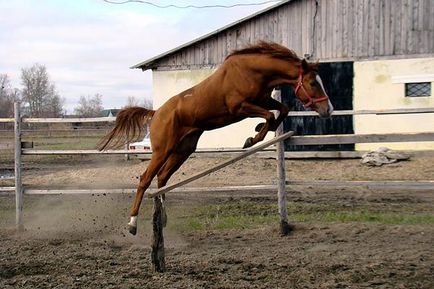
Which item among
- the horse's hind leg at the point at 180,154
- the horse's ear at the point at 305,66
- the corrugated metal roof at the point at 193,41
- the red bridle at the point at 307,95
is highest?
the corrugated metal roof at the point at 193,41

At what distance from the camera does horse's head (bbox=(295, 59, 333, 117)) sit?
18.5 feet

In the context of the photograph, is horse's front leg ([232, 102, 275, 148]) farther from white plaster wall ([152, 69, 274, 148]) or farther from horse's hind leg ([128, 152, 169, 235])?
white plaster wall ([152, 69, 274, 148])

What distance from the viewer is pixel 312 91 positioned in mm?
5637

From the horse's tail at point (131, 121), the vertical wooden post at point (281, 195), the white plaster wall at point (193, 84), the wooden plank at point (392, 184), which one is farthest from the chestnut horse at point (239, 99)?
the white plaster wall at point (193, 84)

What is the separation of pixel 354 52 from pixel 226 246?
404 inches

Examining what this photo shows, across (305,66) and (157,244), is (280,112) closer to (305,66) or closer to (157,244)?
(305,66)

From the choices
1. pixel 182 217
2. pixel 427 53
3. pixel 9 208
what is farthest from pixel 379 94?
pixel 9 208

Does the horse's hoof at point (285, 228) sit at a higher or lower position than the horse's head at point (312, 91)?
lower

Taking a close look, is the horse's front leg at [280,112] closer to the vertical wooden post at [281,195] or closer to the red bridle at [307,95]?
the red bridle at [307,95]

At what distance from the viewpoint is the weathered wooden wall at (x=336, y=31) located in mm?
15094

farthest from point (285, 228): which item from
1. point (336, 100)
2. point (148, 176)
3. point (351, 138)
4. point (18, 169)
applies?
point (336, 100)

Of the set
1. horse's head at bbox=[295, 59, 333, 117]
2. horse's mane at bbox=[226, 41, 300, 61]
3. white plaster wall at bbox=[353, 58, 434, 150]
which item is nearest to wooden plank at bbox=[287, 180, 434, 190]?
horse's head at bbox=[295, 59, 333, 117]

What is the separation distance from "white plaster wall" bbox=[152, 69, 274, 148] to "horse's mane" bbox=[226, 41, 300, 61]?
10521 millimetres

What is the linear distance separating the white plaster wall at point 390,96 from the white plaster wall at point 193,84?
11.4 feet
